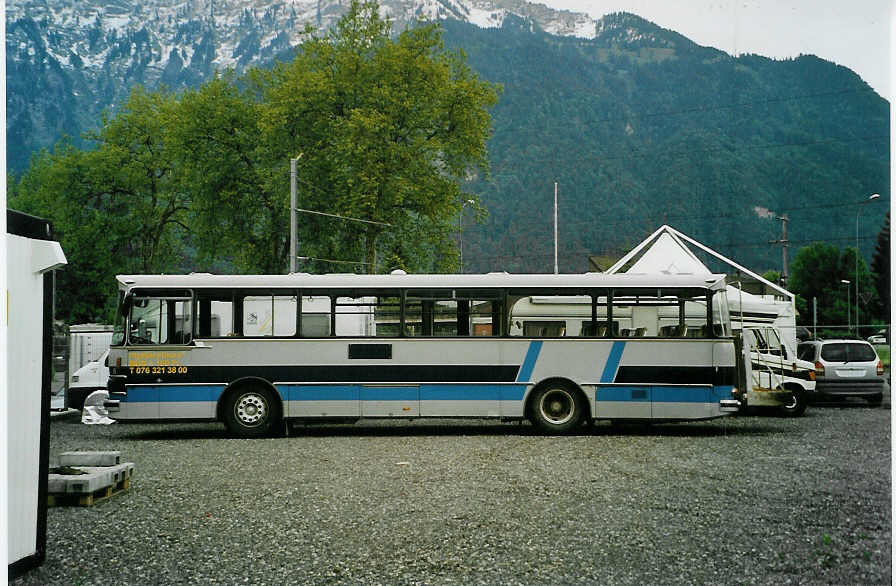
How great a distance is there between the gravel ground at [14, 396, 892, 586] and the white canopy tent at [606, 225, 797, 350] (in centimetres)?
725

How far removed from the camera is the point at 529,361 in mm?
14797

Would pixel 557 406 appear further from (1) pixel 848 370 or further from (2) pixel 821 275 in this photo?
(2) pixel 821 275

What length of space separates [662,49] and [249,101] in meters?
18.3

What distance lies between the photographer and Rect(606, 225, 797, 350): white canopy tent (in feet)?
67.9

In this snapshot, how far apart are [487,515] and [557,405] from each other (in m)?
7.34

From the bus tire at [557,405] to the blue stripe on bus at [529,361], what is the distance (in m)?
0.30

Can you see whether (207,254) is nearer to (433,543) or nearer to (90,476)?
(90,476)

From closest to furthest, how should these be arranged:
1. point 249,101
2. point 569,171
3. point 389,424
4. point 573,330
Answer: point 573,330 → point 389,424 → point 249,101 → point 569,171

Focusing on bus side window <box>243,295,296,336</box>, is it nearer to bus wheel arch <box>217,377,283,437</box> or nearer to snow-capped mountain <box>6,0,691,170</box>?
bus wheel arch <box>217,377,283,437</box>

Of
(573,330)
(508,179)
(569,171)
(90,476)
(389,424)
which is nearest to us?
(90,476)

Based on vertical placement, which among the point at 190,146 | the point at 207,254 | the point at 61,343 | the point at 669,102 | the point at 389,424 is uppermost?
the point at 669,102

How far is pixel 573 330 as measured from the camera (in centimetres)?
1494

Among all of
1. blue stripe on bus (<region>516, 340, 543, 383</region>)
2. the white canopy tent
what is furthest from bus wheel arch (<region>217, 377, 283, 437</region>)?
the white canopy tent

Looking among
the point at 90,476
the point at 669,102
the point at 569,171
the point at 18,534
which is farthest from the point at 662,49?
the point at 569,171
